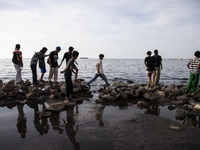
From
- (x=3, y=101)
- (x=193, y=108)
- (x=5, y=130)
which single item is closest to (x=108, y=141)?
(x=5, y=130)

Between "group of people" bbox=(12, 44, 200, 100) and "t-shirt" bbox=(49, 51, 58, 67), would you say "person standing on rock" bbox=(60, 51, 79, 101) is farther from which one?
"t-shirt" bbox=(49, 51, 58, 67)

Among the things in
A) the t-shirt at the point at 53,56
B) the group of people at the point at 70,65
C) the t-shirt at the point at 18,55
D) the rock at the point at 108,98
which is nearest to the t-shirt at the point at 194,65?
the group of people at the point at 70,65

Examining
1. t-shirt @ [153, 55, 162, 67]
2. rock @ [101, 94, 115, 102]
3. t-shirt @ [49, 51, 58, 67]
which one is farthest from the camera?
t-shirt @ [153, 55, 162, 67]

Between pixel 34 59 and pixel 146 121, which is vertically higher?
pixel 34 59

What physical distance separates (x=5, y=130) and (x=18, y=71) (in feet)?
18.9

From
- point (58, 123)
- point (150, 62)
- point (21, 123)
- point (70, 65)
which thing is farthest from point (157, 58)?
point (21, 123)

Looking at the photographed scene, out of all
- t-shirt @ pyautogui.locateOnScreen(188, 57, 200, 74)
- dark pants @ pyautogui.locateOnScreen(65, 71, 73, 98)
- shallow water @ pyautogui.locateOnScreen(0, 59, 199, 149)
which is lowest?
shallow water @ pyautogui.locateOnScreen(0, 59, 199, 149)

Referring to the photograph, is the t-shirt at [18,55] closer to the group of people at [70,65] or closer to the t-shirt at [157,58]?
the group of people at [70,65]

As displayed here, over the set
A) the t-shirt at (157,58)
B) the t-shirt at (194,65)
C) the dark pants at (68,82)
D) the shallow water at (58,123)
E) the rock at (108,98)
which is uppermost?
the t-shirt at (157,58)

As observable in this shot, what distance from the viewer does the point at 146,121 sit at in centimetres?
430

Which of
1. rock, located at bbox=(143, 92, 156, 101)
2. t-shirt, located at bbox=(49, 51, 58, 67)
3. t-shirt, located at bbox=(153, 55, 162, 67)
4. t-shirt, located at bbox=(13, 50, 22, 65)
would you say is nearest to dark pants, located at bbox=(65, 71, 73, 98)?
t-shirt, located at bbox=(49, 51, 58, 67)

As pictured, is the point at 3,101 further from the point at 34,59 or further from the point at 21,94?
the point at 34,59

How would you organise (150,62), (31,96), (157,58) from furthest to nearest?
(157,58) < (150,62) < (31,96)

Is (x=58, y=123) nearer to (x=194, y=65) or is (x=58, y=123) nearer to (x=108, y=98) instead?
(x=108, y=98)
